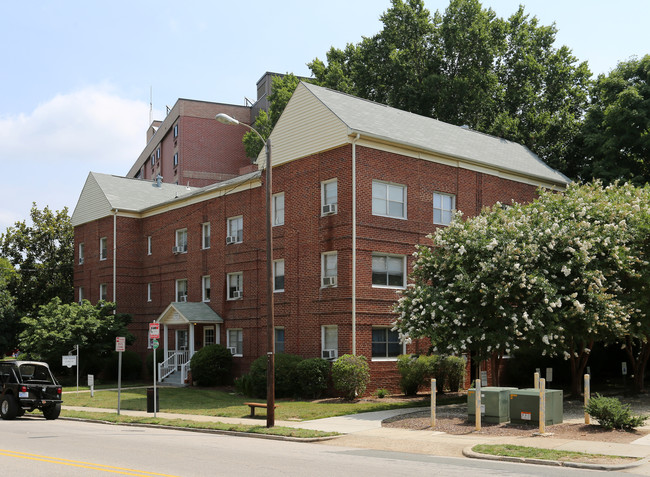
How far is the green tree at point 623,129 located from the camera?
3556 centimetres

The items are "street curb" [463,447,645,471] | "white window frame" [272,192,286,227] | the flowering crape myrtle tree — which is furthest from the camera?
"white window frame" [272,192,286,227]

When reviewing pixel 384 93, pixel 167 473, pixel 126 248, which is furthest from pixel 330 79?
pixel 167 473

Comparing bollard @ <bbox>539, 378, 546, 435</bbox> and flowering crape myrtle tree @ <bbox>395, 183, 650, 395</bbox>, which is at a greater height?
flowering crape myrtle tree @ <bbox>395, 183, 650, 395</bbox>

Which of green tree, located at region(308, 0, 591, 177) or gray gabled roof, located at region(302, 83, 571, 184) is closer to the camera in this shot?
gray gabled roof, located at region(302, 83, 571, 184)

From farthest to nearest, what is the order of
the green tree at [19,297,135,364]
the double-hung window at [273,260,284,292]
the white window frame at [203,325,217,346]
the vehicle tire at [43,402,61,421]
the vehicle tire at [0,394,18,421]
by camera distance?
1. the green tree at [19,297,135,364]
2. the white window frame at [203,325,217,346]
3. the double-hung window at [273,260,284,292]
4. the vehicle tire at [43,402,61,421]
5. the vehicle tire at [0,394,18,421]

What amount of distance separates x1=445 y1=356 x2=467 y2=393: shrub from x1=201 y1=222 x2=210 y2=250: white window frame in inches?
616

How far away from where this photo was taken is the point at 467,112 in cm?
4728

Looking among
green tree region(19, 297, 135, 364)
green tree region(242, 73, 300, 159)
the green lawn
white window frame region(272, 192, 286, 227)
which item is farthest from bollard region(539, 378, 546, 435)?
green tree region(242, 73, 300, 159)

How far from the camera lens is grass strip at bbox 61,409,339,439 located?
17594mm

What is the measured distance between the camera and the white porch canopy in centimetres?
3525

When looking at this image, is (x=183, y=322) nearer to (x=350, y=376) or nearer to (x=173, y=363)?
(x=173, y=363)

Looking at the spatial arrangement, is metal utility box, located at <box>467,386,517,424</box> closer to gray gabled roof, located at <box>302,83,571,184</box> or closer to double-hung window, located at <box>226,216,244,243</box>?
gray gabled roof, located at <box>302,83,571,184</box>

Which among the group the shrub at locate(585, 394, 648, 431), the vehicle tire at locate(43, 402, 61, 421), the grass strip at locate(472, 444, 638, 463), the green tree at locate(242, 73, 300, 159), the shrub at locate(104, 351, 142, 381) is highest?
the green tree at locate(242, 73, 300, 159)

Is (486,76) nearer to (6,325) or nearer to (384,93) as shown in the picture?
(384,93)
